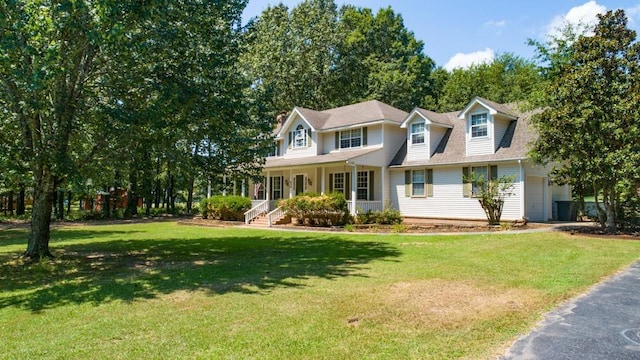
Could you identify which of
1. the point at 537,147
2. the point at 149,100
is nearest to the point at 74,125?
the point at 149,100

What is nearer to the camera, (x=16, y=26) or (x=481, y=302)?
(x=481, y=302)

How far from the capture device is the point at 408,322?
559cm

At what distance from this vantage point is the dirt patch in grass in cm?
567

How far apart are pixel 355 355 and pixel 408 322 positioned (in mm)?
1363

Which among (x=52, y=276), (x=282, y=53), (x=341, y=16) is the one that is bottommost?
(x=52, y=276)

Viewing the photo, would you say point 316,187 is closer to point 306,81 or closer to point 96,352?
point 306,81

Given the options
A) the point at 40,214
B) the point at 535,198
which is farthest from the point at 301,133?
the point at 40,214

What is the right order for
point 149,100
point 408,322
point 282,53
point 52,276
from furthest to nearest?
point 282,53 → point 149,100 → point 52,276 → point 408,322

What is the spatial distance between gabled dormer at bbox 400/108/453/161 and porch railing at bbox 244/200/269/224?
8.96 m

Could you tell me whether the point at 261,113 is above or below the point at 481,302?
above

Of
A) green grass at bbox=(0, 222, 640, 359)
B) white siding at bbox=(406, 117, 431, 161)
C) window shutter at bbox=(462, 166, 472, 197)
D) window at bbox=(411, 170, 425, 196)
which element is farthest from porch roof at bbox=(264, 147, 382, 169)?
green grass at bbox=(0, 222, 640, 359)

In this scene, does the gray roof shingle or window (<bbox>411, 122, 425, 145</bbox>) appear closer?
the gray roof shingle

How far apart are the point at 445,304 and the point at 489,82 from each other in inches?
1639

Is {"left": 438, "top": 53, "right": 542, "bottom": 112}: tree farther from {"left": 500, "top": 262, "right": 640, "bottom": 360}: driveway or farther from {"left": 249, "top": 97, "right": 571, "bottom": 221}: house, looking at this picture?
{"left": 500, "top": 262, "right": 640, "bottom": 360}: driveway
